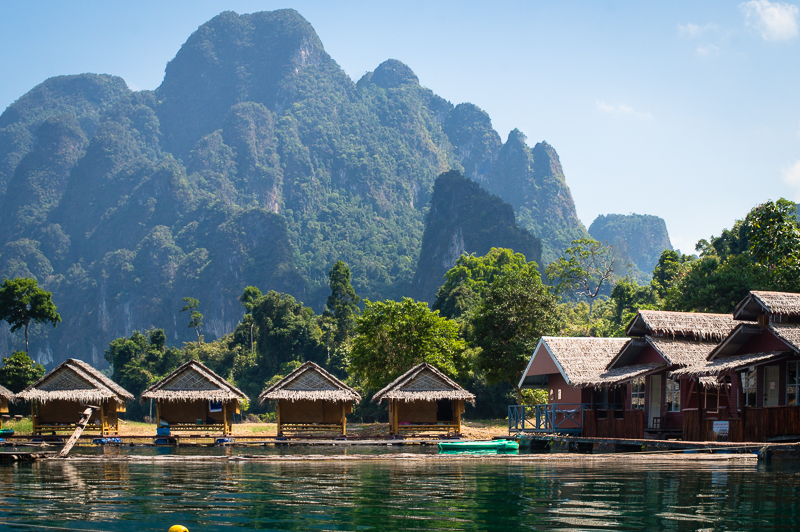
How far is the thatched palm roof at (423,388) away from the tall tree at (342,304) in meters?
36.3

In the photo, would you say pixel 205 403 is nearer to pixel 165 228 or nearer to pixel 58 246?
pixel 165 228

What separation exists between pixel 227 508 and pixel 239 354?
60.1 m

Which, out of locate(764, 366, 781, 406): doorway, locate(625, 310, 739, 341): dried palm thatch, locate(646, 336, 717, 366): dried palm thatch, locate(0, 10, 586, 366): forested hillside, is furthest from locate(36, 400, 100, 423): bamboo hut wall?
locate(0, 10, 586, 366): forested hillside

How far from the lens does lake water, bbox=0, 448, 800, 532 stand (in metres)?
8.09

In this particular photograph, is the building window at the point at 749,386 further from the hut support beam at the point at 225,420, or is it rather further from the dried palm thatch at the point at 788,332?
the hut support beam at the point at 225,420

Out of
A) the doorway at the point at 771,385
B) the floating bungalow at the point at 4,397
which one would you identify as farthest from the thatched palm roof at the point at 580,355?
the floating bungalow at the point at 4,397

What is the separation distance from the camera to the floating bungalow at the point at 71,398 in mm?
28500

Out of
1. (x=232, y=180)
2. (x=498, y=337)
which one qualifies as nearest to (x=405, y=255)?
(x=232, y=180)

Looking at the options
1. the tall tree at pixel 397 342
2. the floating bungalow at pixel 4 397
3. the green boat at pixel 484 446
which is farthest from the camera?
the tall tree at pixel 397 342

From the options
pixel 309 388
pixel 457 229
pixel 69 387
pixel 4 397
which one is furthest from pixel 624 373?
pixel 457 229

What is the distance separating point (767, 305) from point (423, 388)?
532 inches

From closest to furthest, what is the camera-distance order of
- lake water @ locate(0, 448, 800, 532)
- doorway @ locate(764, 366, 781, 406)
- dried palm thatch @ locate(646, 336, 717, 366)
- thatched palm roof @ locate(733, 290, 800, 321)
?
lake water @ locate(0, 448, 800, 532) < doorway @ locate(764, 366, 781, 406) < thatched palm roof @ locate(733, 290, 800, 321) < dried palm thatch @ locate(646, 336, 717, 366)

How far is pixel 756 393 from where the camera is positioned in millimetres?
17438

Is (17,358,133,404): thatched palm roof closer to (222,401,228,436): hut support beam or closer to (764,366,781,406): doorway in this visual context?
(222,401,228,436): hut support beam
